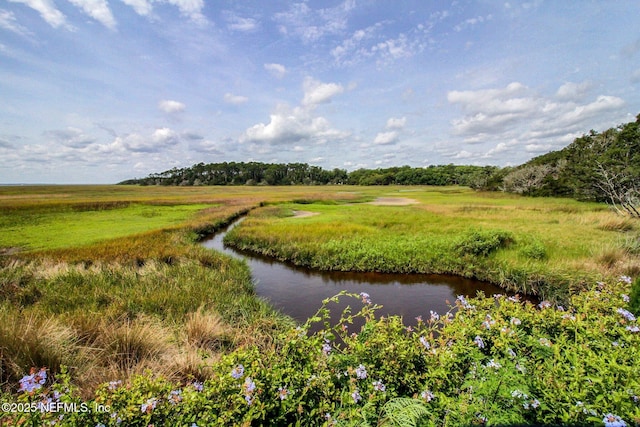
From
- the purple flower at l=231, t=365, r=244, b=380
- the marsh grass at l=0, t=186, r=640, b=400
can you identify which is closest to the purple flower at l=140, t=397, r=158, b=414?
the marsh grass at l=0, t=186, r=640, b=400

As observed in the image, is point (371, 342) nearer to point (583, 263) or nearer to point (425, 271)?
point (425, 271)

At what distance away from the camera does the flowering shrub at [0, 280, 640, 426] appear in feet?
8.82

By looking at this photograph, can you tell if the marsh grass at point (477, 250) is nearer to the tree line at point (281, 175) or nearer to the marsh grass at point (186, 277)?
the marsh grass at point (186, 277)

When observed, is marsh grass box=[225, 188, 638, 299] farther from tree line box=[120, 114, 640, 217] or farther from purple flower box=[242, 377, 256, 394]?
purple flower box=[242, 377, 256, 394]

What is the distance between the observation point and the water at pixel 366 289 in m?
10.2

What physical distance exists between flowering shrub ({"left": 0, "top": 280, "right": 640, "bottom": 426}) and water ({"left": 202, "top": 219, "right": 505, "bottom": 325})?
5.47 meters

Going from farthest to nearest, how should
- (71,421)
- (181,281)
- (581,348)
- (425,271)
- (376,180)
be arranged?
(376,180) < (425,271) < (181,281) < (581,348) < (71,421)

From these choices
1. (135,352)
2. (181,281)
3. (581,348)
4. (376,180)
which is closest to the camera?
(581,348)

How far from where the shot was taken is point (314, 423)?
3066mm

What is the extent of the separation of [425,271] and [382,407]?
11.9 meters

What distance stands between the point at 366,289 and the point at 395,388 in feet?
28.8

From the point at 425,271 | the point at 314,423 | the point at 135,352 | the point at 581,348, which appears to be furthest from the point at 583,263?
the point at 135,352

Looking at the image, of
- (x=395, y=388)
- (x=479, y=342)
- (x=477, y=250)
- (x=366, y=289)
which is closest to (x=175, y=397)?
(x=395, y=388)

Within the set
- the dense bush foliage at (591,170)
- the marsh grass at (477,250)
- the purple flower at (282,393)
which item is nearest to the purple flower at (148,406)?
the purple flower at (282,393)
